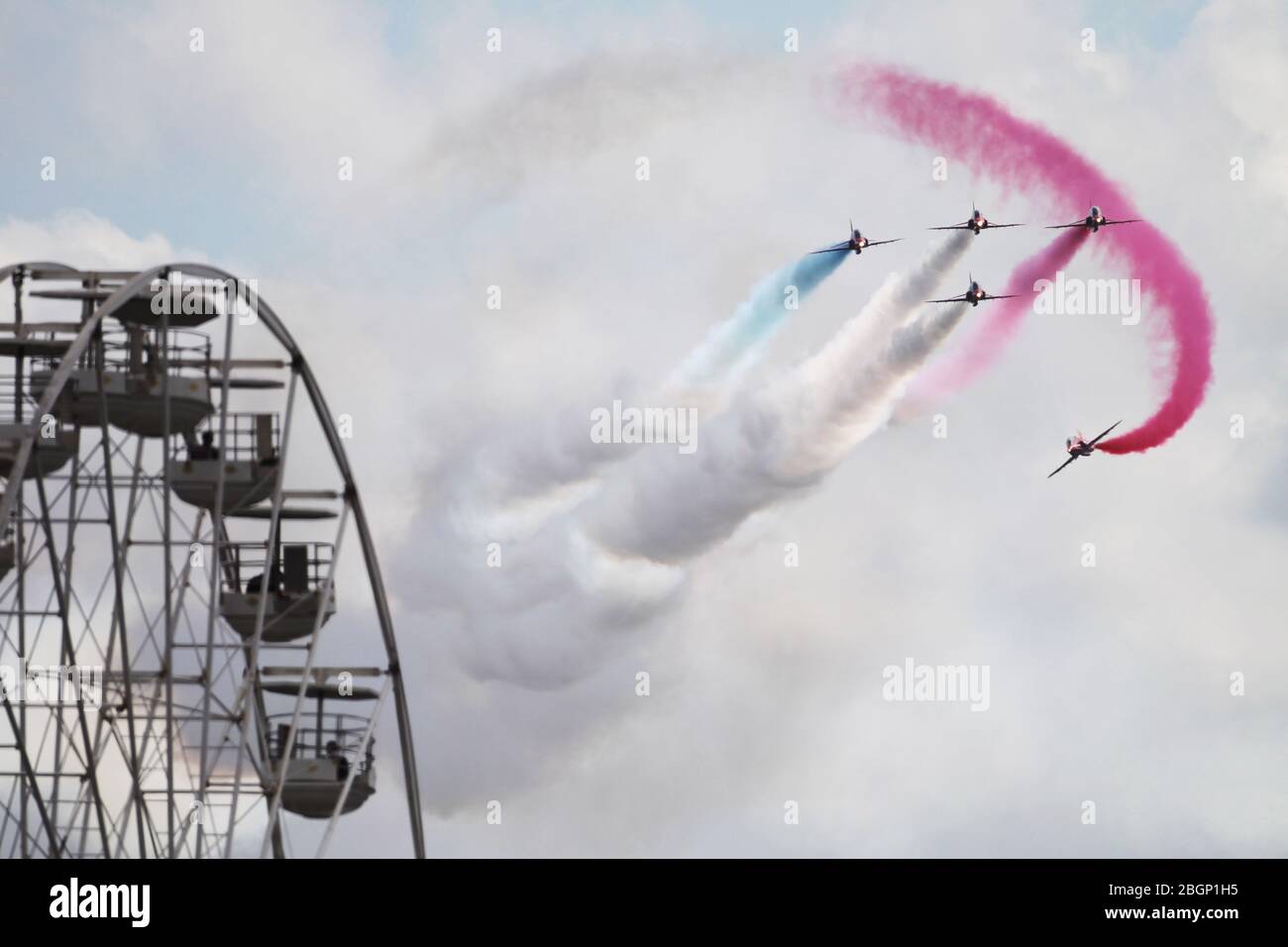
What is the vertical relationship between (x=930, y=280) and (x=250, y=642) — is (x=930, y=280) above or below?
above

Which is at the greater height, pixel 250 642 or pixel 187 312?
→ pixel 187 312

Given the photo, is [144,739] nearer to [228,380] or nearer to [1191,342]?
[228,380]

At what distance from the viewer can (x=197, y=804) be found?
8319cm
